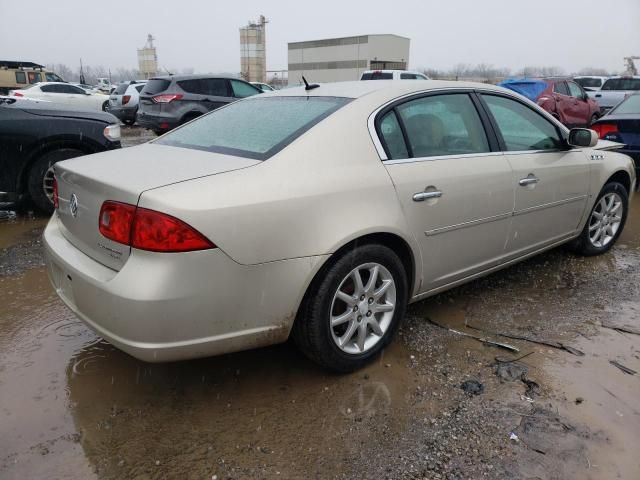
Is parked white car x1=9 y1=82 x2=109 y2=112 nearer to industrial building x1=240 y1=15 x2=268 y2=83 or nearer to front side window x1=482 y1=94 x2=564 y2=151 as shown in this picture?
front side window x1=482 y1=94 x2=564 y2=151

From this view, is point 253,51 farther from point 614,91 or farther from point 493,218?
point 493,218

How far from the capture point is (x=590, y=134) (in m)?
3.71

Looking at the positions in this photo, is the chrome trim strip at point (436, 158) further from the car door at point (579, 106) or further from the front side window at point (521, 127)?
the car door at point (579, 106)

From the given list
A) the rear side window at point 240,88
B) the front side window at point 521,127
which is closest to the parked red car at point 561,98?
the rear side window at point 240,88

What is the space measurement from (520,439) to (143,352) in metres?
1.63

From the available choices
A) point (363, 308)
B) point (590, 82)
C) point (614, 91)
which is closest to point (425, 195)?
point (363, 308)

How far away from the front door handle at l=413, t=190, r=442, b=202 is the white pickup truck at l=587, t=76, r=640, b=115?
15.9m

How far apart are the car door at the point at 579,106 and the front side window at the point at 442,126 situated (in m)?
10.8

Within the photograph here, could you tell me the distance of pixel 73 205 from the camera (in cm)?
252

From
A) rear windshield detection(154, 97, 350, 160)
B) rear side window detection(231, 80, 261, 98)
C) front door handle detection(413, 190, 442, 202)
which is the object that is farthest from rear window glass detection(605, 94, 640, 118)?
rear side window detection(231, 80, 261, 98)

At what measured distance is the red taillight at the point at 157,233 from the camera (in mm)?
2023

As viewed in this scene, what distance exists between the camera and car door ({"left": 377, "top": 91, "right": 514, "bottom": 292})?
276cm

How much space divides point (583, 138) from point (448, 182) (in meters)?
1.49

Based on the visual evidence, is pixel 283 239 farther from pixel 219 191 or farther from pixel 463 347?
pixel 463 347
